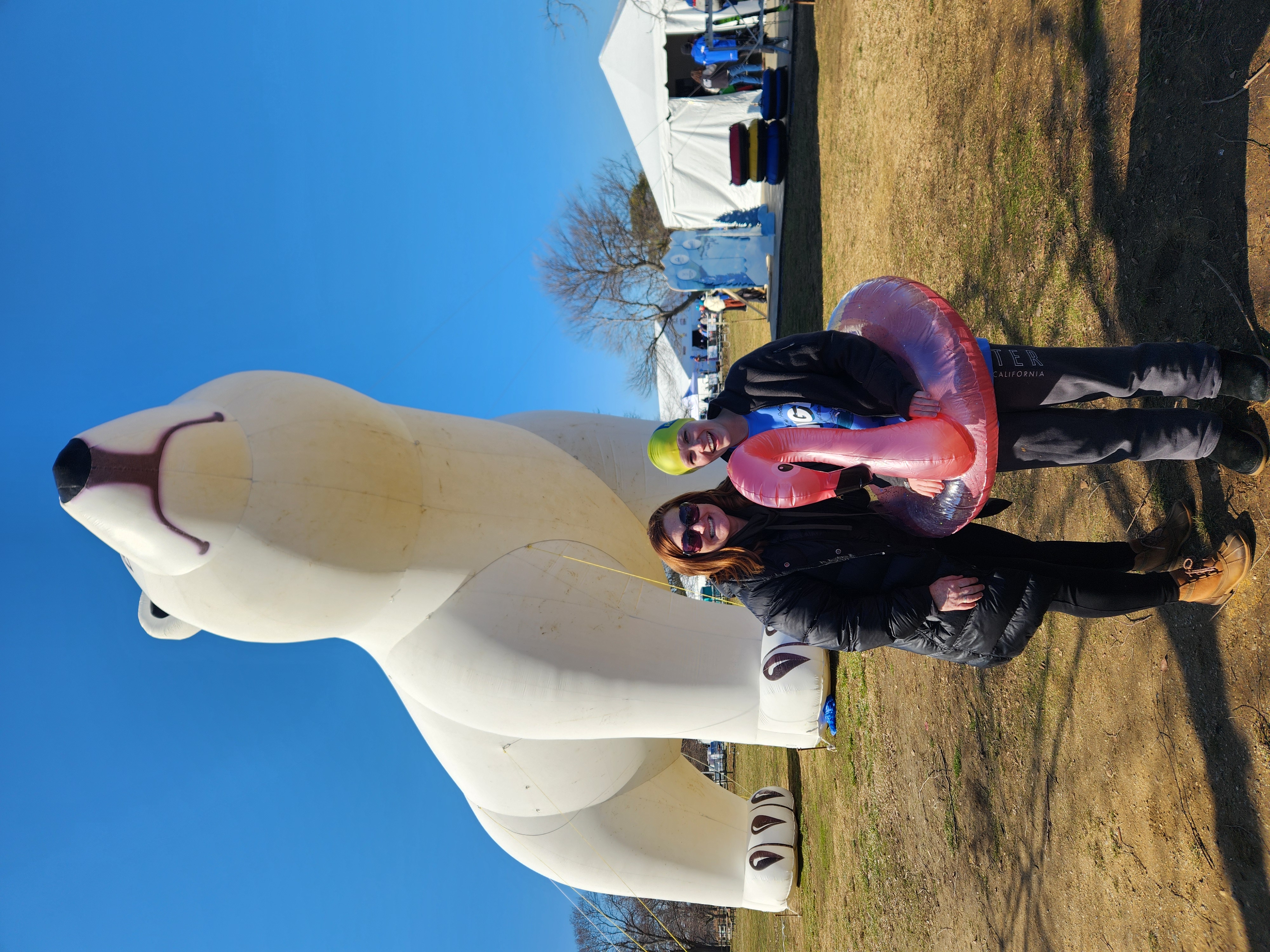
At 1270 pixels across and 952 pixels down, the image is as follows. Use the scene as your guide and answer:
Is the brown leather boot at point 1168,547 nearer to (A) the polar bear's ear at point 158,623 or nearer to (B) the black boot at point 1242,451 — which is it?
(B) the black boot at point 1242,451

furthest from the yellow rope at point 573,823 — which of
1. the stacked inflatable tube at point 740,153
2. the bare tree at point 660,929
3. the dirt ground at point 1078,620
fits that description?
the bare tree at point 660,929

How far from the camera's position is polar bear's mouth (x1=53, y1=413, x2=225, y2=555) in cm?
279

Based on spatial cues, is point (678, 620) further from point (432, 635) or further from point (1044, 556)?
point (1044, 556)

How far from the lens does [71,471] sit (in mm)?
2787

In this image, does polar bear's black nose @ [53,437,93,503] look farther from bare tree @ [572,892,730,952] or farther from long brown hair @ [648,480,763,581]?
bare tree @ [572,892,730,952]

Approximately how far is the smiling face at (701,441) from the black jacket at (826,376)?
0.47ft

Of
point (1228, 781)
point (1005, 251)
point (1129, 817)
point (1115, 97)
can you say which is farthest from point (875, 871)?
point (1115, 97)

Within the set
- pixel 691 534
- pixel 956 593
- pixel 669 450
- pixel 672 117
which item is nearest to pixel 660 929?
pixel 672 117

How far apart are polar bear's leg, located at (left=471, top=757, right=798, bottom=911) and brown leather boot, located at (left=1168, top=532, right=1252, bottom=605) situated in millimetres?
3130

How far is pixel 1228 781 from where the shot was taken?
8.08 feet

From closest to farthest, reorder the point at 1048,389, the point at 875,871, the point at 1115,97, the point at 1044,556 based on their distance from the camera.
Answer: the point at 1048,389
the point at 1044,556
the point at 1115,97
the point at 875,871

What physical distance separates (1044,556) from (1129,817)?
1.17 metres

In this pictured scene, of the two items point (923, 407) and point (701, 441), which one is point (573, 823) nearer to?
point (701, 441)

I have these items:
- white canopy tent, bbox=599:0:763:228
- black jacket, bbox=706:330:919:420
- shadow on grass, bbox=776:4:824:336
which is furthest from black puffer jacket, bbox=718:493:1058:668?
white canopy tent, bbox=599:0:763:228
